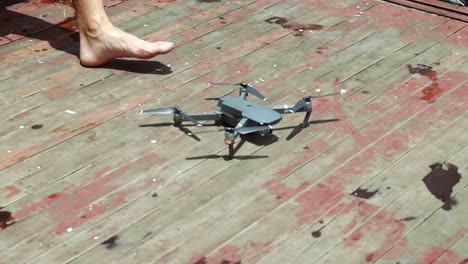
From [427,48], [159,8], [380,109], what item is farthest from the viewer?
[159,8]

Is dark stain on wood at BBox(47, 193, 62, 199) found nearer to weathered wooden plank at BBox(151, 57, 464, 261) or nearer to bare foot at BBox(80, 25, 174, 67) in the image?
weathered wooden plank at BBox(151, 57, 464, 261)

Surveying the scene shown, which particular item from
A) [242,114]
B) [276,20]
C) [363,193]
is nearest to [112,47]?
[242,114]

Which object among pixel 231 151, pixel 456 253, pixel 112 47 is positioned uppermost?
pixel 112 47

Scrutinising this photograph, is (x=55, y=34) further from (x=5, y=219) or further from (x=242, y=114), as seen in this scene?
(x=5, y=219)

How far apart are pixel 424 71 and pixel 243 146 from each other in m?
1.00

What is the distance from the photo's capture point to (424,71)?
341 centimetres

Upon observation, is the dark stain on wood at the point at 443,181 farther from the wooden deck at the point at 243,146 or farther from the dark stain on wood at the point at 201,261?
the dark stain on wood at the point at 201,261

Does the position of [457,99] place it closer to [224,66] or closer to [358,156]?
[358,156]

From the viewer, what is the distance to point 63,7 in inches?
164

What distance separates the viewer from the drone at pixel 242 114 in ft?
9.29

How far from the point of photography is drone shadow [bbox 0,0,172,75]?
348 cm

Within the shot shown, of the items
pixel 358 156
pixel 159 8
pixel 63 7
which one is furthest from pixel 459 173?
pixel 63 7

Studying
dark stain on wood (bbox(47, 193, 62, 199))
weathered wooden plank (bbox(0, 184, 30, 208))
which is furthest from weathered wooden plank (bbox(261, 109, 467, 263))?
weathered wooden plank (bbox(0, 184, 30, 208))

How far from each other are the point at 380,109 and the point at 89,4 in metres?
1.32
